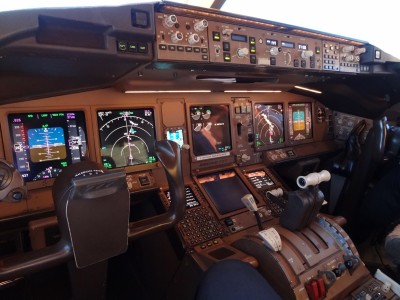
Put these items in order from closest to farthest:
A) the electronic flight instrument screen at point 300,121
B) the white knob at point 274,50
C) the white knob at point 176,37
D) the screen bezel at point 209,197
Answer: the white knob at point 176,37
the white knob at point 274,50
the screen bezel at point 209,197
the electronic flight instrument screen at point 300,121

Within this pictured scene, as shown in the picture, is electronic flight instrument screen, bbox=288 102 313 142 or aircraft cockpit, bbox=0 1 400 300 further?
electronic flight instrument screen, bbox=288 102 313 142

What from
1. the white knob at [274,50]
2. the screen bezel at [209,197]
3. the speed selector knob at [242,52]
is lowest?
the screen bezel at [209,197]

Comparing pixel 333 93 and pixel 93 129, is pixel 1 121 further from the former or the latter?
pixel 333 93

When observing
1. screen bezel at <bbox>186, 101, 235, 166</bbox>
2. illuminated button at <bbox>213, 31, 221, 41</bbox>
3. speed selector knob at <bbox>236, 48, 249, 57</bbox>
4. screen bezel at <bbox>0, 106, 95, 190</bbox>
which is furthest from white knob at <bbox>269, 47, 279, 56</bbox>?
screen bezel at <bbox>0, 106, 95, 190</bbox>

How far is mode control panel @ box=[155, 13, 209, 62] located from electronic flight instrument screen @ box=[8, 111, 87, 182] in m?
0.69

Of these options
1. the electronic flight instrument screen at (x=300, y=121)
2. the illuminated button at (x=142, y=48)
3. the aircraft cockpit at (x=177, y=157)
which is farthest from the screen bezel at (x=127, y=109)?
the electronic flight instrument screen at (x=300, y=121)

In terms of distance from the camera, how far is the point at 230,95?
2.18 m

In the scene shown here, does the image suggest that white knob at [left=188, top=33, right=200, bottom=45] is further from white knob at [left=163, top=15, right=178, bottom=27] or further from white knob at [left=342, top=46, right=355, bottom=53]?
white knob at [left=342, top=46, right=355, bottom=53]

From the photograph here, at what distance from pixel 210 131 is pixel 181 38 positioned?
0.94 metres

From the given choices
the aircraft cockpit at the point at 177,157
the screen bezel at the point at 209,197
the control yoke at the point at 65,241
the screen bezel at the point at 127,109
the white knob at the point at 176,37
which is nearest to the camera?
the control yoke at the point at 65,241

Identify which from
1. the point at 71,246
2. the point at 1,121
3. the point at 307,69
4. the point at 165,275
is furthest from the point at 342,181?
the point at 1,121

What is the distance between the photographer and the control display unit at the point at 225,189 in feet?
6.12

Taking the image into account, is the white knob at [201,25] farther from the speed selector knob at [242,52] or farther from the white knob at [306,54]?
the white knob at [306,54]

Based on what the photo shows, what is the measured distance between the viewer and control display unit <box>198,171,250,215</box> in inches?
73.4
